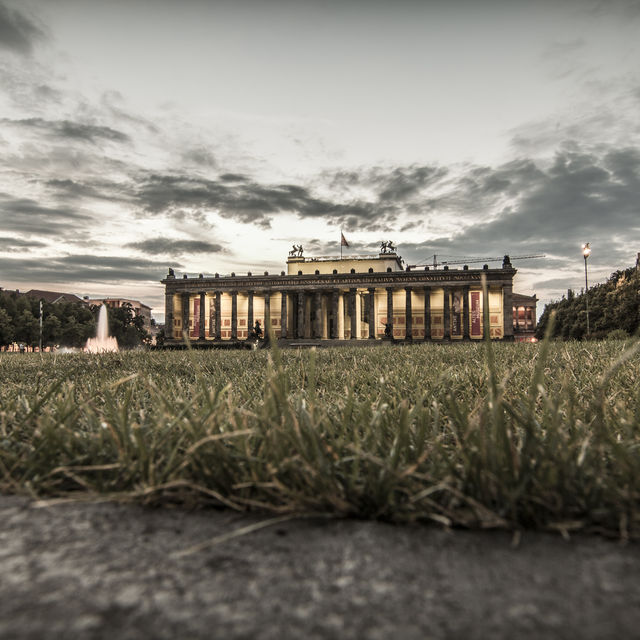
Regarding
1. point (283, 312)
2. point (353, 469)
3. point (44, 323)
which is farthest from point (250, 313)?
point (353, 469)

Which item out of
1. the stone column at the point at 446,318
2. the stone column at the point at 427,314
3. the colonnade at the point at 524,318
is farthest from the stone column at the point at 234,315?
the colonnade at the point at 524,318

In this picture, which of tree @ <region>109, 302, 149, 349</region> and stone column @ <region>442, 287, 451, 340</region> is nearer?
stone column @ <region>442, 287, 451, 340</region>

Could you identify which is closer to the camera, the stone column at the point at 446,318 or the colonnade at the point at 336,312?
the stone column at the point at 446,318

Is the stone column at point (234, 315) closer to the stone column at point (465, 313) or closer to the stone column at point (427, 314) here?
the stone column at point (427, 314)

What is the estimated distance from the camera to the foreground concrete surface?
827 mm

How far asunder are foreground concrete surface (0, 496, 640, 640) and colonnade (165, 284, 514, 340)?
6330cm

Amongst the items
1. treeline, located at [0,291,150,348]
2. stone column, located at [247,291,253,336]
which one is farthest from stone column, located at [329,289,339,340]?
treeline, located at [0,291,150,348]

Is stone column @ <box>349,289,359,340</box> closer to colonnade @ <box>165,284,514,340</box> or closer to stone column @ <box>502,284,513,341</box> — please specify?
colonnade @ <box>165,284,514,340</box>

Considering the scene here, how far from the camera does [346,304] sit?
70938 millimetres

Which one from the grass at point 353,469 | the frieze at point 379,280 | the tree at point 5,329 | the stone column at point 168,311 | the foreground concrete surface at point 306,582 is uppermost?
the frieze at point 379,280

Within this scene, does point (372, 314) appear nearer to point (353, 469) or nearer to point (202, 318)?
point (202, 318)

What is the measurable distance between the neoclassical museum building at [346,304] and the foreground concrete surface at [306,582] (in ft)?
200

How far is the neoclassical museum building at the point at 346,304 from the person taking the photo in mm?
65250

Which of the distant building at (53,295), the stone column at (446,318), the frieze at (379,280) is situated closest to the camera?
the frieze at (379,280)
